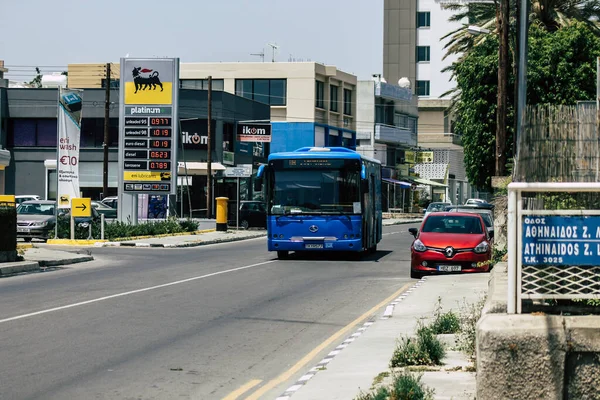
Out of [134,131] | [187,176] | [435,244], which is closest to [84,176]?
[187,176]

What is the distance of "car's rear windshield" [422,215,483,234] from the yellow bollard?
914 inches

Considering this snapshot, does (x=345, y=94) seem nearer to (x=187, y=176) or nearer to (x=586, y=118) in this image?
(x=187, y=176)

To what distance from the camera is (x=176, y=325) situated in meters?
14.3

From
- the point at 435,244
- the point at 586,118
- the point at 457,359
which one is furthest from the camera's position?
the point at 435,244

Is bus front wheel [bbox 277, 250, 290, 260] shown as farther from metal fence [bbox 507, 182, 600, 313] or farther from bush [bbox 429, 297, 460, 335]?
metal fence [bbox 507, 182, 600, 313]

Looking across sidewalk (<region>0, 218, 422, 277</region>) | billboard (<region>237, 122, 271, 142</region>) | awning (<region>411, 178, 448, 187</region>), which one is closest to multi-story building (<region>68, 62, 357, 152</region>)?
awning (<region>411, 178, 448, 187</region>)

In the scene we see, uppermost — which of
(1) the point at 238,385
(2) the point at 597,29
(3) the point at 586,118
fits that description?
(2) the point at 597,29

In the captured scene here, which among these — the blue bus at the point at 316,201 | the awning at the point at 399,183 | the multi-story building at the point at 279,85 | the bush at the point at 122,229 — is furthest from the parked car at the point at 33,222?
the awning at the point at 399,183

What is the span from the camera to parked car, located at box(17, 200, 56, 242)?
37.7 m

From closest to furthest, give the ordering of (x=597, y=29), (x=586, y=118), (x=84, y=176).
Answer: (x=586, y=118)
(x=597, y=29)
(x=84, y=176)

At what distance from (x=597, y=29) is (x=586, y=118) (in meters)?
41.6

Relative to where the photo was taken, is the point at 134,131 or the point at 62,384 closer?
the point at 62,384

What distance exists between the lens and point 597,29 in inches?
1873

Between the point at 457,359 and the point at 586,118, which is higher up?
the point at 586,118
